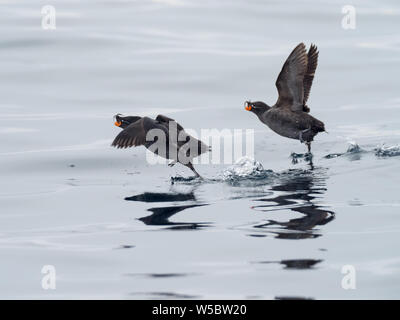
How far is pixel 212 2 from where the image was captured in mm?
23344

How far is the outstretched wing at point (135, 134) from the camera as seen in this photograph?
438 inches

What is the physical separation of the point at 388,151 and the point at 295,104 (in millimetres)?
1486

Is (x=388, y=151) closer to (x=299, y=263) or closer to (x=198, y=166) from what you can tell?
(x=198, y=166)

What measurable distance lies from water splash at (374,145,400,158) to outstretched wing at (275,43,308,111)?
1.26m

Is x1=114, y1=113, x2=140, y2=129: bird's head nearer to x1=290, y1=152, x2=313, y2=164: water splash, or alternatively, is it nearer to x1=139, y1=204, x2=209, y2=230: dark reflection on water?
x1=290, y1=152, x2=313, y2=164: water splash

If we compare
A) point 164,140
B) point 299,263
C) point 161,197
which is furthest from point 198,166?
point 299,263

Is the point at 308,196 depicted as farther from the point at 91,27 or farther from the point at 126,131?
the point at 91,27

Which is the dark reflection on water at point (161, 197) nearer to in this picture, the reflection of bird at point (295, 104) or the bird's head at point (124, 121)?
the bird's head at point (124, 121)

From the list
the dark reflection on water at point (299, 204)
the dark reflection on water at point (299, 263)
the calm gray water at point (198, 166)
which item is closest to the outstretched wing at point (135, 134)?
the calm gray water at point (198, 166)

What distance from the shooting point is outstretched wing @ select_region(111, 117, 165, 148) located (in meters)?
11.1

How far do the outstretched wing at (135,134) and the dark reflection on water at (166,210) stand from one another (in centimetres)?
100

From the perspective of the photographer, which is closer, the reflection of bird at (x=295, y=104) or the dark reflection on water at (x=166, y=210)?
the dark reflection on water at (x=166, y=210)

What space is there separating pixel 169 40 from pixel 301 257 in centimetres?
1366
